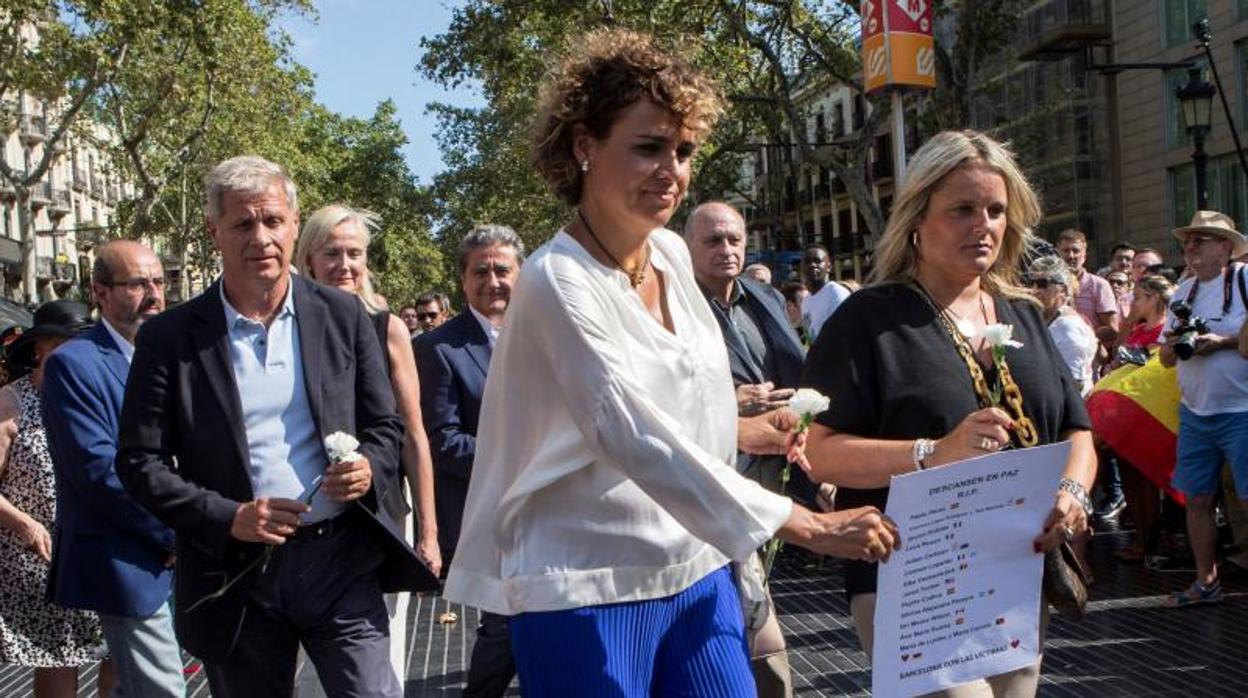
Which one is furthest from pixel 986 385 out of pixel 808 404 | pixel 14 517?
pixel 14 517

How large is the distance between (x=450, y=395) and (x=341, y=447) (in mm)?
2145

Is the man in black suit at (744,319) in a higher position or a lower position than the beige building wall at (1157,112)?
lower

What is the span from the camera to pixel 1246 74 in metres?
28.2

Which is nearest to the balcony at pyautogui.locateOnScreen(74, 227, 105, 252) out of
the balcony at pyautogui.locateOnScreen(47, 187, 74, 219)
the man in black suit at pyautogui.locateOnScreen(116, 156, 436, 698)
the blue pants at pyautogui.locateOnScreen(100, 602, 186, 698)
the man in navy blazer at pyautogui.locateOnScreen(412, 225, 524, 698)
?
the balcony at pyautogui.locateOnScreen(47, 187, 74, 219)

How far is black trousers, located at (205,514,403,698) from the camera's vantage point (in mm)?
3654

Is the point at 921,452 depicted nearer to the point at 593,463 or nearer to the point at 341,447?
the point at 593,463

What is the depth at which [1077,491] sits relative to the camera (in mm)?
3340

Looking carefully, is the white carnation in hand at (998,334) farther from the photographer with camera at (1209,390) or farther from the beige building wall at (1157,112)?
the beige building wall at (1157,112)

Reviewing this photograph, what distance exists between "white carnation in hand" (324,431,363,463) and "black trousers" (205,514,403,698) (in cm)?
29

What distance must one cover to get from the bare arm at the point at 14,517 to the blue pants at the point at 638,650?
3285 millimetres

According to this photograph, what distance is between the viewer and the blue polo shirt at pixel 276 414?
12.0 ft

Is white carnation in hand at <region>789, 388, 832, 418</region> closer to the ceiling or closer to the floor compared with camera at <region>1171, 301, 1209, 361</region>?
closer to the ceiling

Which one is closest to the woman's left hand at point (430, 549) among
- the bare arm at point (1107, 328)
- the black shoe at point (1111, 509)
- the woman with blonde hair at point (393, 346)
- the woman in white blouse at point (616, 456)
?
the woman with blonde hair at point (393, 346)

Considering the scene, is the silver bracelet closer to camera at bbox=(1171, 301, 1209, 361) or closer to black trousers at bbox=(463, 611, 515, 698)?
black trousers at bbox=(463, 611, 515, 698)
